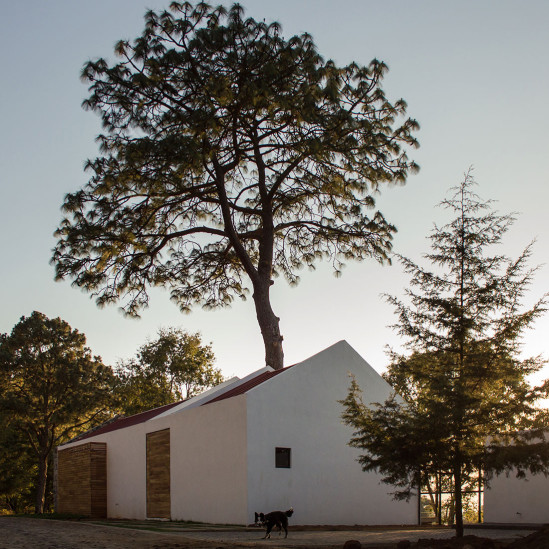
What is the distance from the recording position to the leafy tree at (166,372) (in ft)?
134

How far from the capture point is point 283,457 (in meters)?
16.0

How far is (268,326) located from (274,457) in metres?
7.13

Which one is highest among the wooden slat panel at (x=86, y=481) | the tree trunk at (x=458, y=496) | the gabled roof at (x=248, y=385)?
the gabled roof at (x=248, y=385)

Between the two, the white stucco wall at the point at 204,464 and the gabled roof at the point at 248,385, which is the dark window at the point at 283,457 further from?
the gabled roof at the point at 248,385

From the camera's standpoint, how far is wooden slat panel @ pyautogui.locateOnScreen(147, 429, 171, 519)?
60.2ft

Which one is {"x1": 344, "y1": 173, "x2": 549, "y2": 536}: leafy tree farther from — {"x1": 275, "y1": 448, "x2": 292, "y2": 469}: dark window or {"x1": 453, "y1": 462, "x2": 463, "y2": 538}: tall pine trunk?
{"x1": 275, "y1": 448, "x2": 292, "y2": 469}: dark window

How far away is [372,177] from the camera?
72.8ft

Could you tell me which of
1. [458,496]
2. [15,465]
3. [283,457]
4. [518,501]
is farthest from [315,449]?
[15,465]

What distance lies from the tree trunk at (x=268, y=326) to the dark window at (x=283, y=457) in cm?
555

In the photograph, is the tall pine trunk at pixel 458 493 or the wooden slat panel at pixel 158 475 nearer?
the tall pine trunk at pixel 458 493

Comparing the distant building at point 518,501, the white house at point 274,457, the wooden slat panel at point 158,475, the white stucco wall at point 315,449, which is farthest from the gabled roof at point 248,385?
the distant building at point 518,501

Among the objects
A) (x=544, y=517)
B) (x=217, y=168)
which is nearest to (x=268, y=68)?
(x=217, y=168)

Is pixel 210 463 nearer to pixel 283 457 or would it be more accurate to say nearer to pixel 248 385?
pixel 283 457

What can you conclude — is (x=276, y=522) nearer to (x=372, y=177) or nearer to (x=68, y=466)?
(x=372, y=177)
